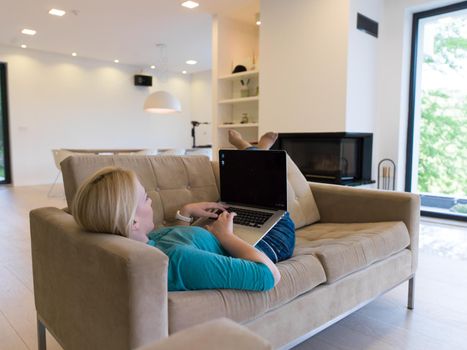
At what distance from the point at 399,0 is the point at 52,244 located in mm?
4571

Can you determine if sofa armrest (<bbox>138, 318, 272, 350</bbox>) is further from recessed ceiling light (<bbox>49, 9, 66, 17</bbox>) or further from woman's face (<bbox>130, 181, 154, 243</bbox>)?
recessed ceiling light (<bbox>49, 9, 66, 17</bbox>)

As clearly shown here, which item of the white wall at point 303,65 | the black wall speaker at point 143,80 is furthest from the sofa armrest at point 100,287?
the black wall speaker at point 143,80

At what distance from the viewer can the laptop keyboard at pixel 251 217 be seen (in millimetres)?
1628

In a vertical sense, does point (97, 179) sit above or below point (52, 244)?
above

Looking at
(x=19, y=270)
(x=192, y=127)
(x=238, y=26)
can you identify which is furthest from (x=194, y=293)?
(x=192, y=127)

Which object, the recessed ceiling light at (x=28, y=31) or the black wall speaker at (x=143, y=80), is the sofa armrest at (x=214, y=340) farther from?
the black wall speaker at (x=143, y=80)

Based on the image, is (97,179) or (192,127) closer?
(97,179)

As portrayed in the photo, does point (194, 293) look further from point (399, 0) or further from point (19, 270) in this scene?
point (399, 0)

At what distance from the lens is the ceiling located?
191 inches

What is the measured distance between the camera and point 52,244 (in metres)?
1.34

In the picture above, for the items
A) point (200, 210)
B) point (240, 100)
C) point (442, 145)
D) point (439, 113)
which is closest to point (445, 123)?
point (439, 113)

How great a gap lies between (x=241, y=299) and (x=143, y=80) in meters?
8.29

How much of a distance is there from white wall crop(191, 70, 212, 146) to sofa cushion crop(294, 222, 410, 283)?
7.65 meters

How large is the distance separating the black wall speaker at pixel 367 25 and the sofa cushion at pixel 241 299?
3.39 metres
